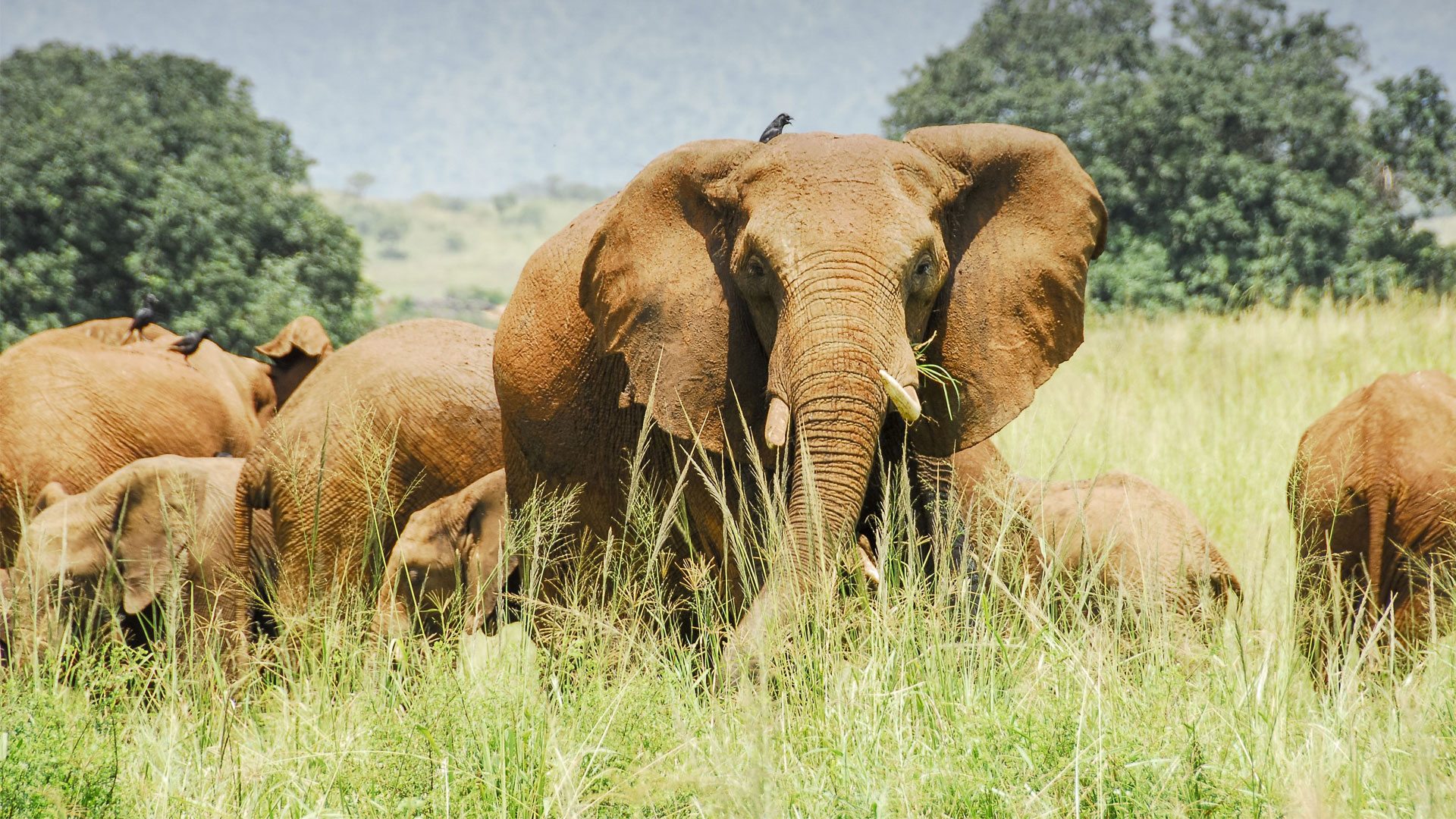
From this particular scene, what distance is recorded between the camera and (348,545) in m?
7.39

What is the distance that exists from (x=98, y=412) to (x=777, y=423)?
20.8ft

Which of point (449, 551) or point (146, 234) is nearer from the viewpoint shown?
point (449, 551)

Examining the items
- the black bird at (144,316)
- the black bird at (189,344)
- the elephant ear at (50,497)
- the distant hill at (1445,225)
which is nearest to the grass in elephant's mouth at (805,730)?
the elephant ear at (50,497)

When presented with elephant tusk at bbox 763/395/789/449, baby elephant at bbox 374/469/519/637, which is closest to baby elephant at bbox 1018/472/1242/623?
elephant tusk at bbox 763/395/789/449

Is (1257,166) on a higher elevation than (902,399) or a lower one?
higher

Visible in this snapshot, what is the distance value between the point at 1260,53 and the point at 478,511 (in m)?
26.5

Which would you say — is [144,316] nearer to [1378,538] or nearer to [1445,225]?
[1378,538]

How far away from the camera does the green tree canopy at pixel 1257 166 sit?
23438 millimetres

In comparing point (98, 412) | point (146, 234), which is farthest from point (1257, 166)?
point (98, 412)

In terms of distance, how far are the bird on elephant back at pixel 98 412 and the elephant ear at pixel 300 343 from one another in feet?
→ 2.56

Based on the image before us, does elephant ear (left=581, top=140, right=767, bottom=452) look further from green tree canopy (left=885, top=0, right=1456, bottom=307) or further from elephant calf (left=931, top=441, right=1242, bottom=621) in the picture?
green tree canopy (left=885, top=0, right=1456, bottom=307)

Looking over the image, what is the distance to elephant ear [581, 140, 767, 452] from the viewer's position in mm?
5188

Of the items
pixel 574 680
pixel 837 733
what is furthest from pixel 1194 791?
pixel 574 680

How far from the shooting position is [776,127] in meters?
5.78
